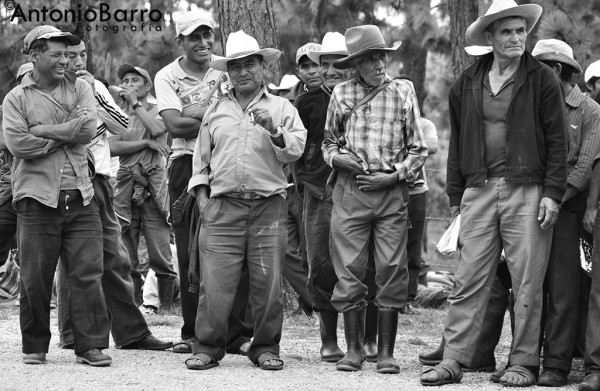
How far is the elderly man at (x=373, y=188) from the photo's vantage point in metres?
7.76

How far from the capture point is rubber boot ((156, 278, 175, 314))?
11.5 meters

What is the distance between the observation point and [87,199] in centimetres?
793

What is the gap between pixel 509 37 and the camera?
735cm

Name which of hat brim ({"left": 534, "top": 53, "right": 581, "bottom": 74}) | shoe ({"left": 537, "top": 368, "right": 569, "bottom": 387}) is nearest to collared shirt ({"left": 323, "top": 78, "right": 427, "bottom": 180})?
hat brim ({"left": 534, "top": 53, "right": 581, "bottom": 74})

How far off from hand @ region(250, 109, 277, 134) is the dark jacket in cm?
133

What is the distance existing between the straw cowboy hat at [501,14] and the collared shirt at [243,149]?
4.54ft

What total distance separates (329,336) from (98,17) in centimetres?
1078

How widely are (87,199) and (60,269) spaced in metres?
1.06

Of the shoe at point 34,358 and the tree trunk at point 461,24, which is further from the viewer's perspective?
the tree trunk at point 461,24

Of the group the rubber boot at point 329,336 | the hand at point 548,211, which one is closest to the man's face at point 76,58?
the rubber boot at point 329,336

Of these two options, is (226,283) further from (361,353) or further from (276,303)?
(361,353)

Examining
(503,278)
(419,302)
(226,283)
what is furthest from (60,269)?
(419,302)

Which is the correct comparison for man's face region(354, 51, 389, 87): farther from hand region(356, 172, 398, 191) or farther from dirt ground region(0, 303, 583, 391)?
dirt ground region(0, 303, 583, 391)

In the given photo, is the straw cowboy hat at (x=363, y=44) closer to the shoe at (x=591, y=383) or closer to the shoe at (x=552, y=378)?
the shoe at (x=552, y=378)
